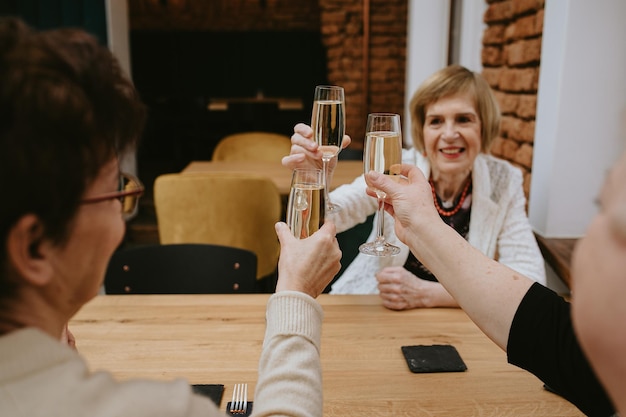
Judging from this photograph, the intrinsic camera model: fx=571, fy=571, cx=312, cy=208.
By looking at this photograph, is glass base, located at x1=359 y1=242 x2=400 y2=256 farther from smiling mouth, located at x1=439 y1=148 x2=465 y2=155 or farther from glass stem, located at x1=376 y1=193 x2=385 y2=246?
smiling mouth, located at x1=439 y1=148 x2=465 y2=155

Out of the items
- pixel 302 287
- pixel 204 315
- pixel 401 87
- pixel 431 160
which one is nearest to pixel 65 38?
pixel 302 287

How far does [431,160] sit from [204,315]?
1.01 metres

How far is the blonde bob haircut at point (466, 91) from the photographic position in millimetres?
2002

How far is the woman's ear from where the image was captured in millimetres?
620

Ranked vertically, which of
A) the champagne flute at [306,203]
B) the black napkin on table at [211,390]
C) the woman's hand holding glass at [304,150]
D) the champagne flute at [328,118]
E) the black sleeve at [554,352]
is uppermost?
the champagne flute at [328,118]

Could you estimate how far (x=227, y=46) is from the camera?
855 centimetres

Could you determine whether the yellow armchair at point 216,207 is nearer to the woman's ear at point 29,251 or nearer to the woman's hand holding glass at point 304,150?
the woman's hand holding glass at point 304,150

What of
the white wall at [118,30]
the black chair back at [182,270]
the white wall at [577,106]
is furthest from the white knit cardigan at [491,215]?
the white wall at [118,30]

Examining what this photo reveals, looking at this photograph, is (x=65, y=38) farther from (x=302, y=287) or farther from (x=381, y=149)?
(x=381, y=149)

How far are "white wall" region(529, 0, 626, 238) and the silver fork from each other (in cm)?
152

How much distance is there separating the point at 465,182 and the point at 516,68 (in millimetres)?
981

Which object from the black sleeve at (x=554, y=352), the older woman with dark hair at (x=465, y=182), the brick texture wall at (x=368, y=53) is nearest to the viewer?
the black sleeve at (x=554, y=352)

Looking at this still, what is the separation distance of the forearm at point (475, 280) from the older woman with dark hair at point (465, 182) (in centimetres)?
68

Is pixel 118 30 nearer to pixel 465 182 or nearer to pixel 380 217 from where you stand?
pixel 465 182
